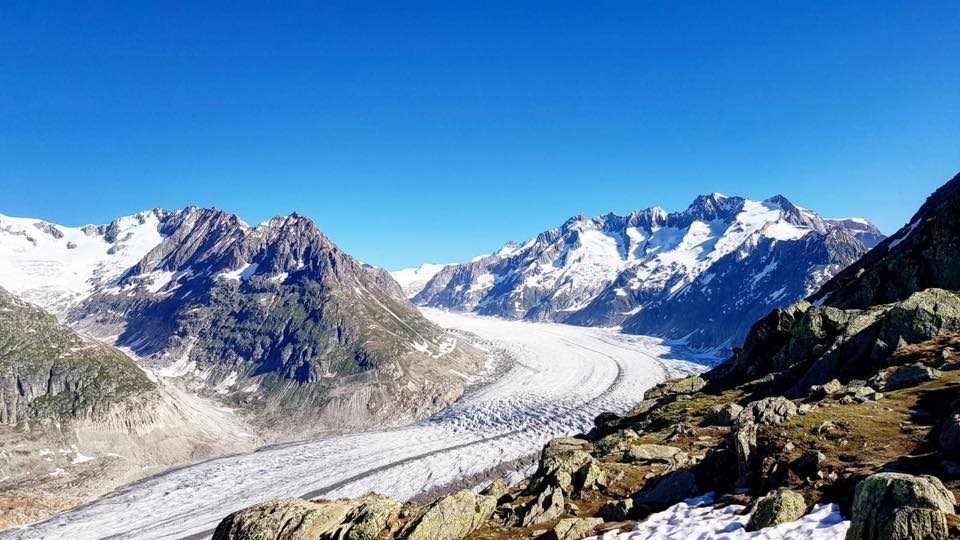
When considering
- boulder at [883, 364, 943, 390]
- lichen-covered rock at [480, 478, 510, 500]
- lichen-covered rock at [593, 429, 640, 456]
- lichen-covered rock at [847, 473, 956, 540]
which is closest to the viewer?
lichen-covered rock at [847, 473, 956, 540]

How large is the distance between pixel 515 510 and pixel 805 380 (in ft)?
99.3

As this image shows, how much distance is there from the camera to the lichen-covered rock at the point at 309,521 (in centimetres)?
2414

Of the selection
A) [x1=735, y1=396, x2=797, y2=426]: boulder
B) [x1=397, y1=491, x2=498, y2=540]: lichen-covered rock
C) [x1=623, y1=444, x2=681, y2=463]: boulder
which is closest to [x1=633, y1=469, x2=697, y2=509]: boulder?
[x1=735, y1=396, x2=797, y2=426]: boulder

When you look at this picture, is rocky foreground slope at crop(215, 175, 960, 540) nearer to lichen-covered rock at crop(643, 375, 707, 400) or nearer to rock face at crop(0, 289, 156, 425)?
lichen-covered rock at crop(643, 375, 707, 400)

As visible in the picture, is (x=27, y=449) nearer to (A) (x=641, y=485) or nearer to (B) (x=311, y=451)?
(B) (x=311, y=451)

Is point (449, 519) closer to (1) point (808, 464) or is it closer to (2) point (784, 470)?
(2) point (784, 470)

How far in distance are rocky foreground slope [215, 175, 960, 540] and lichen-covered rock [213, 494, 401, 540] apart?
70 mm

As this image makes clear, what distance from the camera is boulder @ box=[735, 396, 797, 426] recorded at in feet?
89.3

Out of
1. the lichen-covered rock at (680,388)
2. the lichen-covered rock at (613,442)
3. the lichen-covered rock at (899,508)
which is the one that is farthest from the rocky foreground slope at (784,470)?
the lichen-covered rock at (680,388)

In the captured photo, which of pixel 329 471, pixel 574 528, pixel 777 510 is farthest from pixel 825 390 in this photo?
pixel 329 471

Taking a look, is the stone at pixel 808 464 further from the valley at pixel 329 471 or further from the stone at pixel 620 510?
the valley at pixel 329 471

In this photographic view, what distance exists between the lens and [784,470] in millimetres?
20844

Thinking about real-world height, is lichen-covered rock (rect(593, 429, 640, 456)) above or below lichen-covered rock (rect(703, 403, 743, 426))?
below

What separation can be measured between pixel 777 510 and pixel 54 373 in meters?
207
